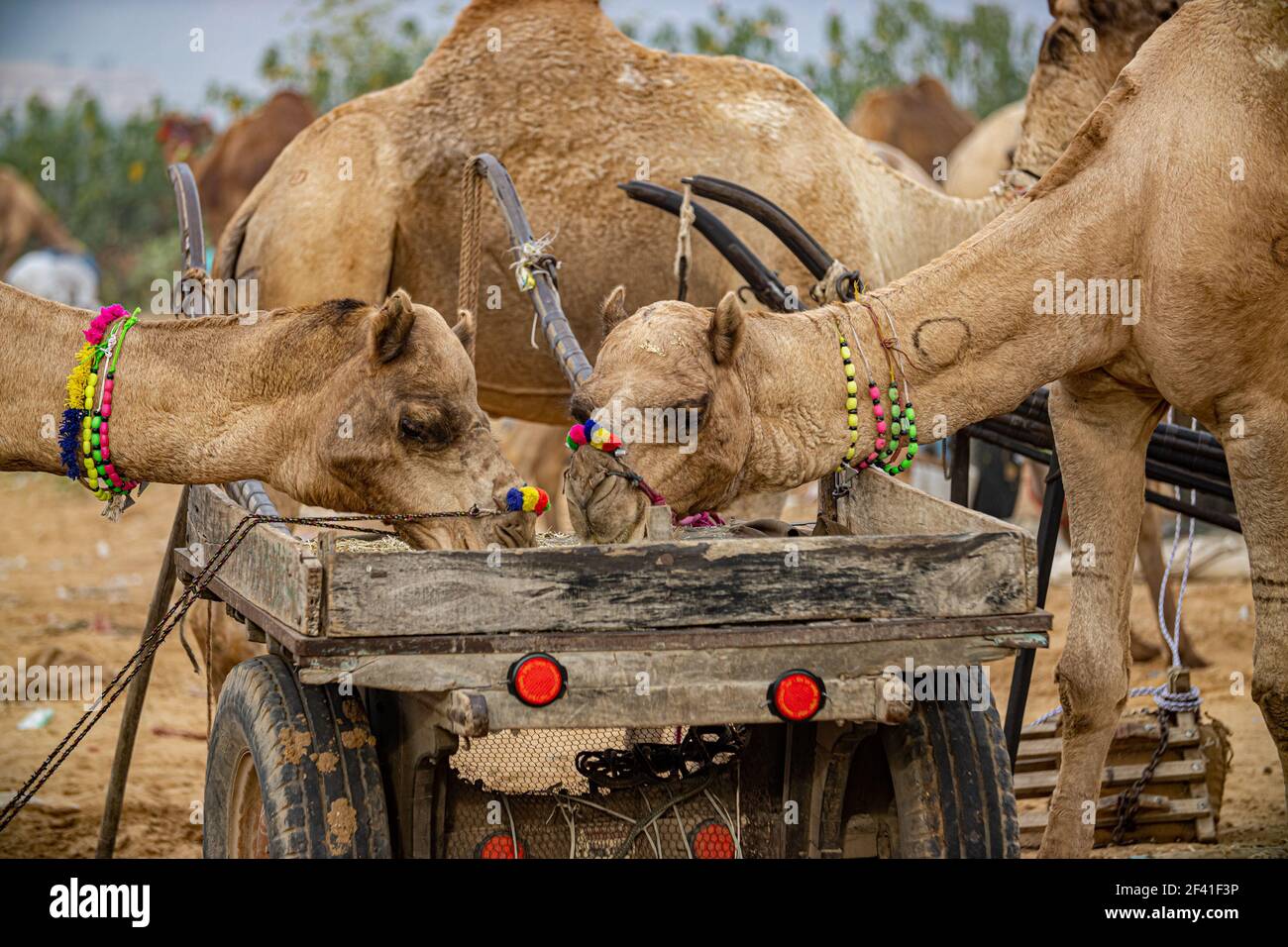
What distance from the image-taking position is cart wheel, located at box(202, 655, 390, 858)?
136 inches

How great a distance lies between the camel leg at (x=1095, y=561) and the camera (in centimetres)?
487

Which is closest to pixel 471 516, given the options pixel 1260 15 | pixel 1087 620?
pixel 1087 620

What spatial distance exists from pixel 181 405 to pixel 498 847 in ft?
4.26

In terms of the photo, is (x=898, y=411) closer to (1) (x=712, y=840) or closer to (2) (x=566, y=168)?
(1) (x=712, y=840)

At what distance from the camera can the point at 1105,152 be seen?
4672 millimetres

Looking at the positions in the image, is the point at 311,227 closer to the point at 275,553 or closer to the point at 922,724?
the point at 275,553

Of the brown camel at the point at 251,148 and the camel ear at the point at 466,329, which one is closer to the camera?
the camel ear at the point at 466,329

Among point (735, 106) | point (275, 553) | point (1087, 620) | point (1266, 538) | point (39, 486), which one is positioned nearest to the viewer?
point (275, 553)

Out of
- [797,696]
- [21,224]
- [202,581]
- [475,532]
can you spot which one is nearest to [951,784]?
[797,696]

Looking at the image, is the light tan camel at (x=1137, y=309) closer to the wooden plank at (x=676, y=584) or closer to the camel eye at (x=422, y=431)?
the camel eye at (x=422, y=431)

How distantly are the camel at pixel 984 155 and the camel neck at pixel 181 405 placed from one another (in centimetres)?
1095

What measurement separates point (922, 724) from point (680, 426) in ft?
2.89

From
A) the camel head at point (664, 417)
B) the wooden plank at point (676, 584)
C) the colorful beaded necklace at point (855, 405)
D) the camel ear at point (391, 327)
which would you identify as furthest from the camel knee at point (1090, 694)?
the camel ear at point (391, 327)

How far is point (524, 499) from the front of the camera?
392 cm
